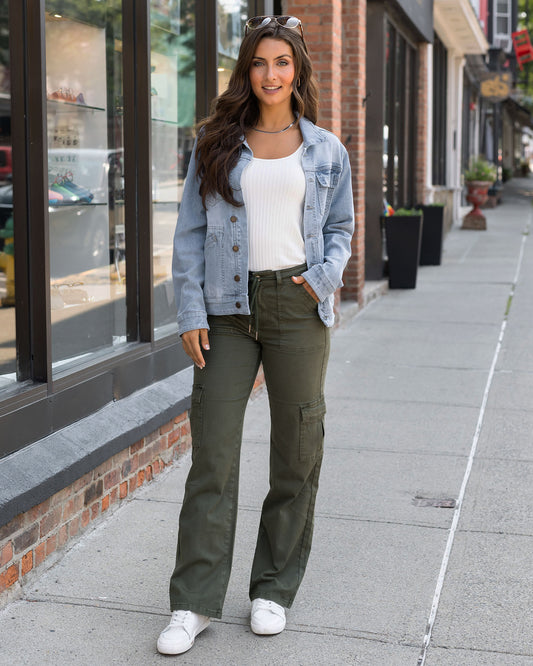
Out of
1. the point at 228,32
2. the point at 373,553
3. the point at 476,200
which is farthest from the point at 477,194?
the point at 373,553

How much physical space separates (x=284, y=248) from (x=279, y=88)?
1.70 feet

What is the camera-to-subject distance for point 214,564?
3.36m

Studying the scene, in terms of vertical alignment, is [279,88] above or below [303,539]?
above

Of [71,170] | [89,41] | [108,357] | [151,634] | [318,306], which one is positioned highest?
[89,41]

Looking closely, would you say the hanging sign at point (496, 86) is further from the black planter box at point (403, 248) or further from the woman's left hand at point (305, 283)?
the woman's left hand at point (305, 283)

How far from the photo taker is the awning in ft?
53.2

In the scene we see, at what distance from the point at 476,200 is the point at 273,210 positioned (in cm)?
1838

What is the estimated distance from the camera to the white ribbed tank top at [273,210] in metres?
3.28

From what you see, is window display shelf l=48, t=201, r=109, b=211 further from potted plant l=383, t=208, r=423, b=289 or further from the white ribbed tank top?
potted plant l=383, t=208, r=423, b=289

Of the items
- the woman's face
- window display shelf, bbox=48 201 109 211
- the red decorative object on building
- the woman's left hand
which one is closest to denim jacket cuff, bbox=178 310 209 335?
the woman's left hand

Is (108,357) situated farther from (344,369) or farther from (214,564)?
(344,369)

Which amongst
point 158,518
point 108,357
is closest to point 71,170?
point 108,357

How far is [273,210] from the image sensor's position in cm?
330

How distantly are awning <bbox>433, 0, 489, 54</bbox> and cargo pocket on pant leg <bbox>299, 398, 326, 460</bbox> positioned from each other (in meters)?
13.5
